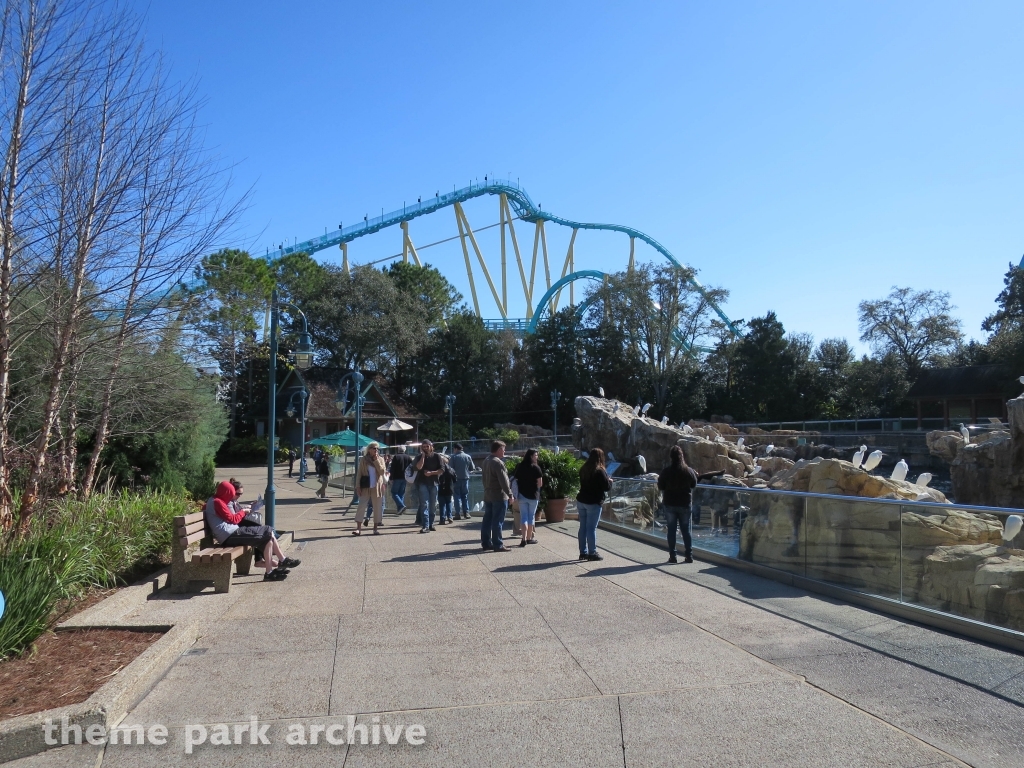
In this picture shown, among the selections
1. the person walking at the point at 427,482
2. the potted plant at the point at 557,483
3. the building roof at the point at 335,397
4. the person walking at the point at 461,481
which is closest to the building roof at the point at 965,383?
the building roof at the point at 335,397

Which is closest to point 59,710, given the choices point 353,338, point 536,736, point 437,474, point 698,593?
point 536,736

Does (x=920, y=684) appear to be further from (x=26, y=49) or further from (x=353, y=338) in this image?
(x=353, y=338)

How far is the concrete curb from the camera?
176 inches

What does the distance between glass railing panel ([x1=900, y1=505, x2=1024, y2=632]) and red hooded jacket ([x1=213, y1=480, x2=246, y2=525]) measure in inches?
288

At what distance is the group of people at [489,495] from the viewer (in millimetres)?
9891

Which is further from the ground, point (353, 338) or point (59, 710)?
point (353, 338)

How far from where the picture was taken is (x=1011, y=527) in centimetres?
651

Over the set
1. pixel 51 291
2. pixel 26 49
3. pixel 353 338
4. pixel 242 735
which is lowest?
pixel 242 735

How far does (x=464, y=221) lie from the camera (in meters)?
67.4

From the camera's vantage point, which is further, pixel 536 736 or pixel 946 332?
pixel 946 332

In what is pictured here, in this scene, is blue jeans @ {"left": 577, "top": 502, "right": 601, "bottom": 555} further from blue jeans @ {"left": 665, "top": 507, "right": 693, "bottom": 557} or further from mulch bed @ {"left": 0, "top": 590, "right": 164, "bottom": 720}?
mulch bed @ {"left": 0, "top": 590, "right": 164, "bottom": 720}

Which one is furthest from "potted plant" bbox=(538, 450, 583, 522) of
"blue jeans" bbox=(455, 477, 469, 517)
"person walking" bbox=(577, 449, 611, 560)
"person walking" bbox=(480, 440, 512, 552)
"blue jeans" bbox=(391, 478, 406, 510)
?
"person walking" bbox=(577, 449, 611, 560)

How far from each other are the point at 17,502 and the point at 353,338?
51892 mm

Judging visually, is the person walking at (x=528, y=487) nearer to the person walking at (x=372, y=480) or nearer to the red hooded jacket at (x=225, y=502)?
the person walking at (x=372, y=480)
